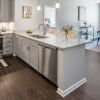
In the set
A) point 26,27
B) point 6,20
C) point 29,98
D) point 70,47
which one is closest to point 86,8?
point 26,27

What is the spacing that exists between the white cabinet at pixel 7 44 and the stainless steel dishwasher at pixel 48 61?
7.77 ft

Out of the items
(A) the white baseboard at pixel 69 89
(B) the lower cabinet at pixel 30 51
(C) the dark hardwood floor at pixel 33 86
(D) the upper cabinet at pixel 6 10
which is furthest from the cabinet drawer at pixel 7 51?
(A) the white baseboard at pixel 69 89

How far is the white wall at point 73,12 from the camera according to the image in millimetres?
6789

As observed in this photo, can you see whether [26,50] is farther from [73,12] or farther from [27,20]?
[73,12]

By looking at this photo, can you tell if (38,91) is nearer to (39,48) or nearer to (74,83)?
(74,83)

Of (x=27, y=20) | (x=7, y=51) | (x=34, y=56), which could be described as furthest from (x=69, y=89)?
(x=27, y=20)

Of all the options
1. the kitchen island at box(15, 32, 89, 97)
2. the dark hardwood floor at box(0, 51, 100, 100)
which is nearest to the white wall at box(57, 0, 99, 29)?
the dark hardwood floor at box(0, 51, 100, 100)

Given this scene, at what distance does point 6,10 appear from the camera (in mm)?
5164

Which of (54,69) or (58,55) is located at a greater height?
(58,55)

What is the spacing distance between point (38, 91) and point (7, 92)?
2.03 feet

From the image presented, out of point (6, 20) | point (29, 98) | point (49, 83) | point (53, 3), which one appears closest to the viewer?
point (29, 98)

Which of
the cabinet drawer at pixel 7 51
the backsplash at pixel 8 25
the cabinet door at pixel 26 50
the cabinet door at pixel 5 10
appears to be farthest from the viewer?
the backsplash at pixel 8 25

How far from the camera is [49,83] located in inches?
120

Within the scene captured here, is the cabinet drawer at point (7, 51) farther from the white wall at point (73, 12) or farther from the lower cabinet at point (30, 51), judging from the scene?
the white wall at point (73, 12)
